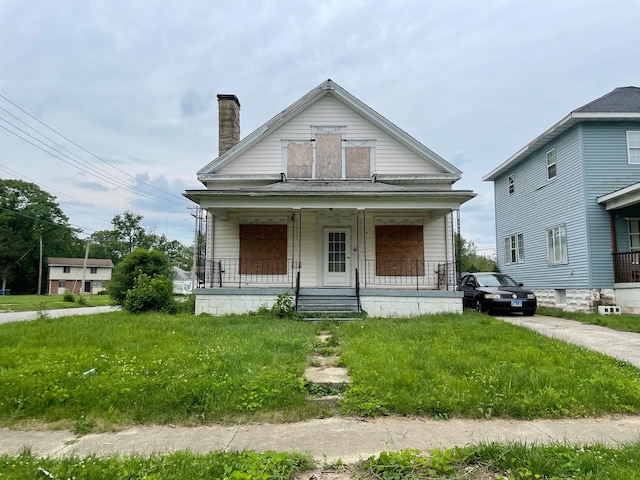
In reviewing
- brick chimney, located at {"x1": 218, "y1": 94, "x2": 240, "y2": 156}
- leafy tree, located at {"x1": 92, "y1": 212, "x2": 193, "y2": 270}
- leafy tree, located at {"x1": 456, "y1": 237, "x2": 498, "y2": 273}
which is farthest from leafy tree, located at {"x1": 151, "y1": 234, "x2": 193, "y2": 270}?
brick chimney, located at {"x1": 218, "y1": 94, "x2": 240, "y2": 156}

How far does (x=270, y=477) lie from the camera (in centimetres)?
253

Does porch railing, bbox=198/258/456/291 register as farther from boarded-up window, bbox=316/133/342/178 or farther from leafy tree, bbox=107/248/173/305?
boarded-up window, bbox=316/133/342/178

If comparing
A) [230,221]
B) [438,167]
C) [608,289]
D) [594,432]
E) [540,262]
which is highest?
[438,167]

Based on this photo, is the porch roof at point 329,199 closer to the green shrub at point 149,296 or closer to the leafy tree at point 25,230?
the green shrub at point 149,296

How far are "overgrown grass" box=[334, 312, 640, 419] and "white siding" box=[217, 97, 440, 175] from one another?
8.21 metres

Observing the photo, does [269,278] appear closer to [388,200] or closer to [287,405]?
[388,200]

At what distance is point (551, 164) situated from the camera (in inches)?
605

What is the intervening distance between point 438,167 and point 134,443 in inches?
497

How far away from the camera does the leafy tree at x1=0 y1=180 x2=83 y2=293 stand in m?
50.4

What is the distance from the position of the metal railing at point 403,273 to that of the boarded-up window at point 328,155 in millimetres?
3463

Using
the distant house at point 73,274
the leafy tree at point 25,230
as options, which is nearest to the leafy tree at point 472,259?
the distant house at point 73,274

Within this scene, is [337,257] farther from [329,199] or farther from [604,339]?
[604,339]

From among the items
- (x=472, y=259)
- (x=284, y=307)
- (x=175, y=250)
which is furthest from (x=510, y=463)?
(x=175, y=250)

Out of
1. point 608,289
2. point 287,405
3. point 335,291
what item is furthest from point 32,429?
point 608,289
